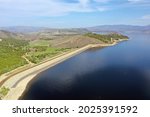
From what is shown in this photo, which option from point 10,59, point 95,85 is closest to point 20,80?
point 95,85

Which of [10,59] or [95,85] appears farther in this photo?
[10,59]

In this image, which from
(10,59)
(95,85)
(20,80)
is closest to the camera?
(95,85)

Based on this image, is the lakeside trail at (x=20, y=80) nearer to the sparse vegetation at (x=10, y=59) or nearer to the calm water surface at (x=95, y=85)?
the calm water surface at (x=95, y=85)

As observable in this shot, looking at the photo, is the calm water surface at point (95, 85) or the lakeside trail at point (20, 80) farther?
the lakeside trail at point (20, 80)

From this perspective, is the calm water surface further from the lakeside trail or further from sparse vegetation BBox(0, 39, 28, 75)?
sparse vegetation BBox(0, 39, 28, 75)

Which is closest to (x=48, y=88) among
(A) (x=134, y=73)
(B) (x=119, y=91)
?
(B) (x=119, y=91)

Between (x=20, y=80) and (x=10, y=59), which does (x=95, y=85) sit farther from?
(x=10, y=59)

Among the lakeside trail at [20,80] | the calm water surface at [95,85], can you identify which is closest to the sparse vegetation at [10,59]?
the lakeside trail at [20,80]

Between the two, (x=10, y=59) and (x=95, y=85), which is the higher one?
(x=95, y=85)

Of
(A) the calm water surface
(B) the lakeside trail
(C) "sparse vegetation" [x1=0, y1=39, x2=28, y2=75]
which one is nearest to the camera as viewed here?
(A) the calm water surface

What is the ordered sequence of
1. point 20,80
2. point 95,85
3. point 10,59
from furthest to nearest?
1. point 10,59
2. point 20,80
3. point 95,85

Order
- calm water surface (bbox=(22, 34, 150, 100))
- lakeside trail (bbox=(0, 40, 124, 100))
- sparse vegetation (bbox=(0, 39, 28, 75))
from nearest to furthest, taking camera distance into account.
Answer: calm water surface (bbox=(22, 34, 150, 100)) < lakeside trail (bbox=(0, 40, 124, 100)) < sparse vegetation (bbox=(0, 39, 28, 75))

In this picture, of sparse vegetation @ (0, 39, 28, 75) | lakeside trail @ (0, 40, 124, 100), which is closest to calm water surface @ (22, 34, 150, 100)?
lakeside trail @ (0, 40, 124, 100)
